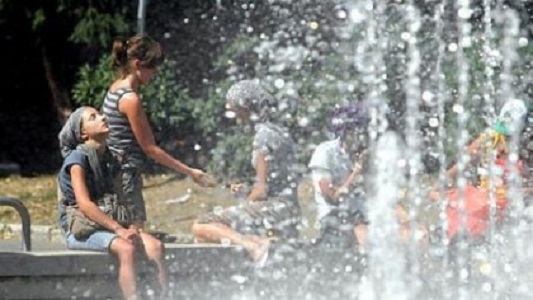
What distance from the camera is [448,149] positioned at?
9.79 m

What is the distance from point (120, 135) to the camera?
6.70 meters

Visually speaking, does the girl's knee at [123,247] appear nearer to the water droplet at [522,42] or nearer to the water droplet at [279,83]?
the water droplet at [279,83]

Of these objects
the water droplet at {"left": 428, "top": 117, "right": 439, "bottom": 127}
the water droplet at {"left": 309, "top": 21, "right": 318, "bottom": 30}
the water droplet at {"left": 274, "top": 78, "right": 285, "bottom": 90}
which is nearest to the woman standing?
the water droplet at {"left": 428, "top": 117, "right": 439, "bottom": 127}

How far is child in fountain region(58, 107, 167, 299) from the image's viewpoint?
627 cm

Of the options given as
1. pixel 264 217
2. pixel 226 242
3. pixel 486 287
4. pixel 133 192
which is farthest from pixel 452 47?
pixel 133 192

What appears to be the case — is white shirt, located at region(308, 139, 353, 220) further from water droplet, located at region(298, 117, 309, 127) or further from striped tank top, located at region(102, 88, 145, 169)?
water droplet, located at region(298, 117, 309, 127)

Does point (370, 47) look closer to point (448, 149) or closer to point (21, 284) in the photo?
point (448, 149)

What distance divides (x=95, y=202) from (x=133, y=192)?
0.34 meters

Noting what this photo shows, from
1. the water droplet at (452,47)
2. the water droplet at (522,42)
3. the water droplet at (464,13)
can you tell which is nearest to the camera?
the water droplet at (464,13)

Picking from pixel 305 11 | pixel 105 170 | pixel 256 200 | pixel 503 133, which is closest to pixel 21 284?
pixel 105 170

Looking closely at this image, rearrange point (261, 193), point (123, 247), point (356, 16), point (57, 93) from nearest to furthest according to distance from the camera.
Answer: point (123, 247), point (261, 193), point (356, 16), point (57, 93)

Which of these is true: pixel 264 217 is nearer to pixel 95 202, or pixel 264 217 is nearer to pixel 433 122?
pixel 95 202

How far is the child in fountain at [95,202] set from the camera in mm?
6266

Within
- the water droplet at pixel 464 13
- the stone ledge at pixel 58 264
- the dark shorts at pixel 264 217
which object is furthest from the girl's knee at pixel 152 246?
the water droplet at pixel 464 13
